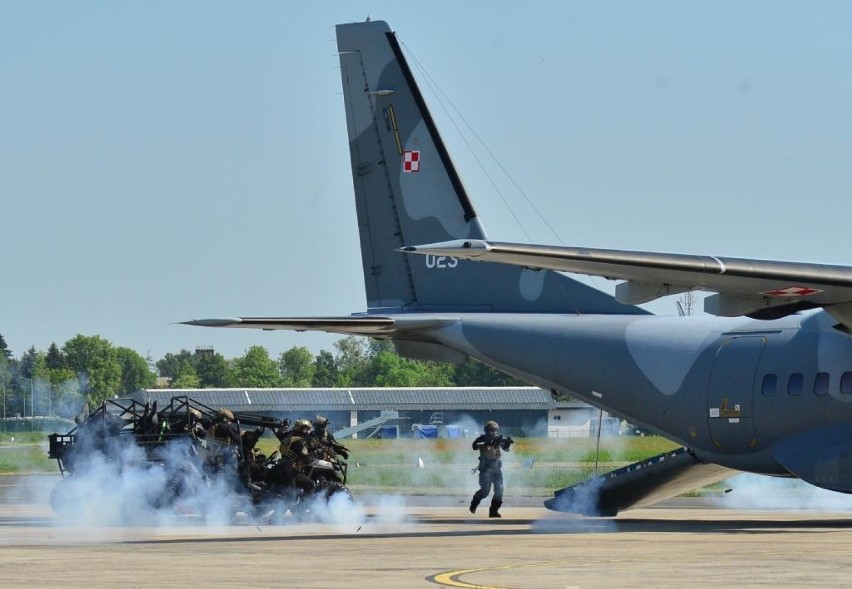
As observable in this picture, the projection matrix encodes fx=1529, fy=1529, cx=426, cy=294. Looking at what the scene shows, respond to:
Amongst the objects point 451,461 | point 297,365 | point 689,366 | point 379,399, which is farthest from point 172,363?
point 689,366

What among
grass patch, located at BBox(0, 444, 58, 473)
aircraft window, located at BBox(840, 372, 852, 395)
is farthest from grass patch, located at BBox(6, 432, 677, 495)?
aircraft window, located at BBox(840, 372, 852, 395)

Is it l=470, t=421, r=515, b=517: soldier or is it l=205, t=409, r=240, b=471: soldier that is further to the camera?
l=470, t=421, r=515, b=517: soldier

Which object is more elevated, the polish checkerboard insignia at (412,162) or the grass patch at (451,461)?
the polish checkerboard insignia at (412,162)

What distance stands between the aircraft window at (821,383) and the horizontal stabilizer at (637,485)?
3.67m

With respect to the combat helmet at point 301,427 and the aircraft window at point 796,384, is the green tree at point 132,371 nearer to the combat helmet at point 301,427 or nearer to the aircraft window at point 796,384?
the combat helmet at point 301,427

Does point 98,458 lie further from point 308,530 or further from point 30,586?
point 30,586

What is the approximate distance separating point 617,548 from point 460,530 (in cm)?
500

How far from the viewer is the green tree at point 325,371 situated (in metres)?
127

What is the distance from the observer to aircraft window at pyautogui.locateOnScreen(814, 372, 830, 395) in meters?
23.7

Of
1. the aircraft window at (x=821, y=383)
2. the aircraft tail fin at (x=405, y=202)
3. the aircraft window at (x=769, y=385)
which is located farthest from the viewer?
the aircraft tail fin at (x=405, y=202)

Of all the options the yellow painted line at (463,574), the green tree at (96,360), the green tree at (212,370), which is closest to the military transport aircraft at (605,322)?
the yellow painted line at (463,574)

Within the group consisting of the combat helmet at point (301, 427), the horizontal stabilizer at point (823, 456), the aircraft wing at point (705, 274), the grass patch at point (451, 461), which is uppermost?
the aircraft wing at point (705, 274)

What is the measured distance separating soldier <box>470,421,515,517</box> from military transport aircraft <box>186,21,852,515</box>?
1099 mm

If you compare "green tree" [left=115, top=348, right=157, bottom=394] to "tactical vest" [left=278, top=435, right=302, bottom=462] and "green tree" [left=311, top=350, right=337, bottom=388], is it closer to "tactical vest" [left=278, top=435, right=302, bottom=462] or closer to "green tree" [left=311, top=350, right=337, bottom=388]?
"green tree" [left=311, top=350, right=337, bottom=388]
